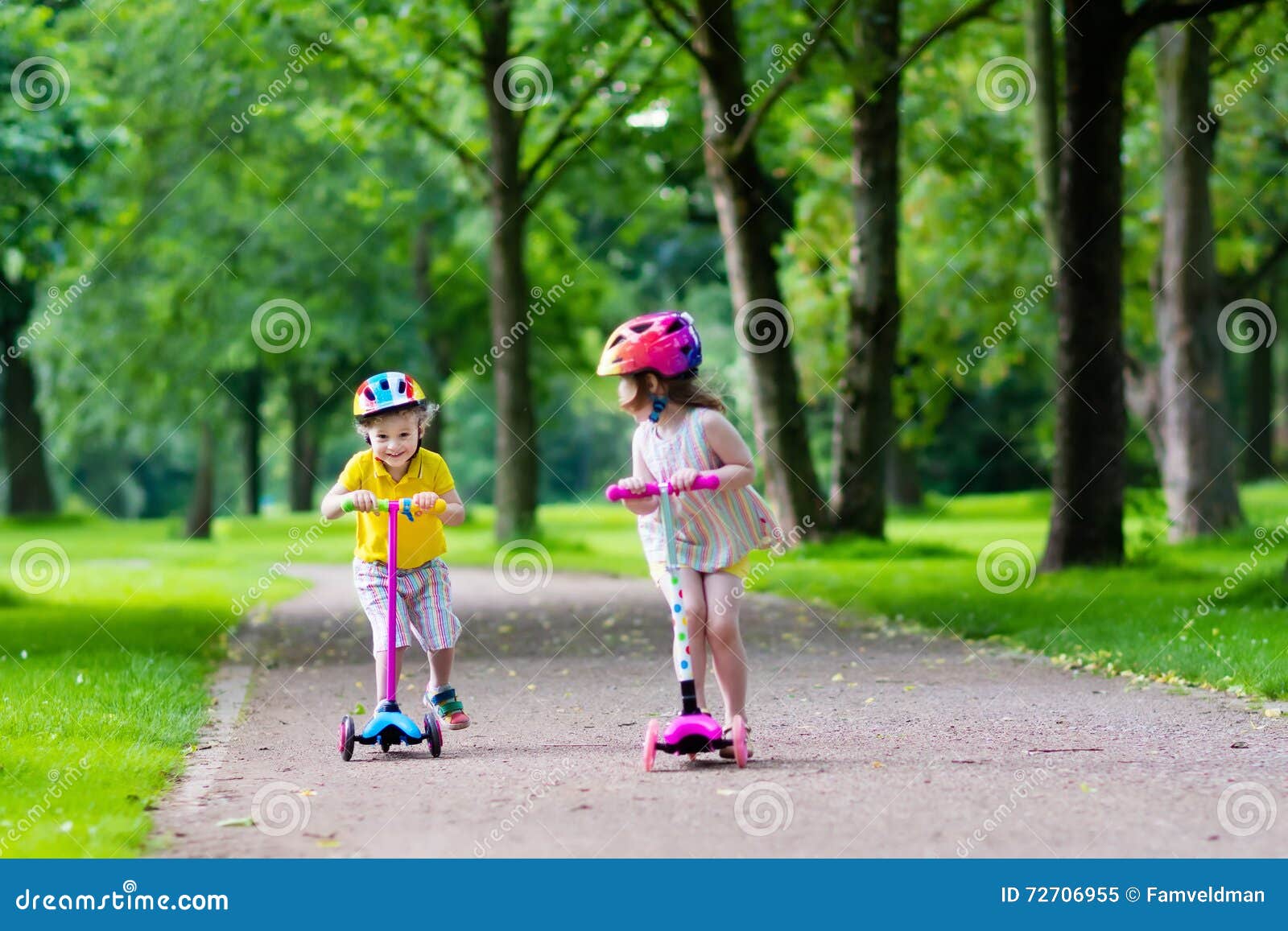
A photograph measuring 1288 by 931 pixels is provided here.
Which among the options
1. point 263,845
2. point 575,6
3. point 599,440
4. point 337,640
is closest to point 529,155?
point 575,6

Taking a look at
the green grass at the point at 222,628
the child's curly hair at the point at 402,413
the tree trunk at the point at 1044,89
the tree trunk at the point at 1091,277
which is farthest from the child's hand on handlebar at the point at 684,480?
the tree trunk at the point at 1044,89

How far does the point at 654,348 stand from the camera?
20.5ft

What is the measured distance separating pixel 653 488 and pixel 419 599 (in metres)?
1.57

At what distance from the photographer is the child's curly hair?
691 centimetres

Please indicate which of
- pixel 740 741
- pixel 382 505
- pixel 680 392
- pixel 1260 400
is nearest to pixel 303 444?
pixel 1260 400

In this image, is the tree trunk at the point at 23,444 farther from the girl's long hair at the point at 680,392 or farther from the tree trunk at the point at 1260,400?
the girl's long hair at the point at 680,392

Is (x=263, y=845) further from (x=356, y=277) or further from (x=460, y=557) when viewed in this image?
(x=356, y=277)

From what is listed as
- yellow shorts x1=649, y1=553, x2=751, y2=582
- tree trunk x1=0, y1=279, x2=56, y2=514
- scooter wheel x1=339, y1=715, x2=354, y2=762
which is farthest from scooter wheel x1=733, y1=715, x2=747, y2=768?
tree trunk x1=0, y1=279, x2=56, y2=514

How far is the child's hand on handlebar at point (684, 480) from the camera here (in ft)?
19.7

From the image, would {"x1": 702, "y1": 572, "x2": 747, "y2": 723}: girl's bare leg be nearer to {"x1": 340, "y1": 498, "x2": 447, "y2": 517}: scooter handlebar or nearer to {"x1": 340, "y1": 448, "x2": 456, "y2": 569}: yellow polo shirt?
{"x1": 340, "y1": 498, "x2": 447, "y2": 517}: scooter handlebar

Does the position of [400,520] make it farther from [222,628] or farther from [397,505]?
[222,628]

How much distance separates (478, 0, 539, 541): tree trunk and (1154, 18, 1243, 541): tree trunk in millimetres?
8844

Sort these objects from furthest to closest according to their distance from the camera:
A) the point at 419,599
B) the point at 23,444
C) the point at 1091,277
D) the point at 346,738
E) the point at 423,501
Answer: the point at 23,444, the point at 1091,277, the point at 419,599, the point at 346,738, the point at 423,501

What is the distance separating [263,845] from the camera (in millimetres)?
4859
